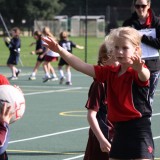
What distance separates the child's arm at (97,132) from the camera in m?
6.19

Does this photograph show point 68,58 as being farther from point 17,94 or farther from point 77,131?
point 77,131

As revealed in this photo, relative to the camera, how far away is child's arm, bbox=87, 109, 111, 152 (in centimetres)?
619

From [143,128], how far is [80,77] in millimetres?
19449

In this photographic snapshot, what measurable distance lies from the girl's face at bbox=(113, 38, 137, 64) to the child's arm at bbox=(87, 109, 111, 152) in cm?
98

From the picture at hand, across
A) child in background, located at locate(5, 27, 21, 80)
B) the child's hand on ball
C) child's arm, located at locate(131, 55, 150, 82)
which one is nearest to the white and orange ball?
the child's hand on ball

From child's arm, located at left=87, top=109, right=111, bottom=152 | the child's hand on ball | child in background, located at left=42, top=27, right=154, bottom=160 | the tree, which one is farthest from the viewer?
the tree

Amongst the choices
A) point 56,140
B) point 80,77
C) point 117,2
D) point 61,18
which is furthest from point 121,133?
point 117,2

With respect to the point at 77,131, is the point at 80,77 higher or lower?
lower

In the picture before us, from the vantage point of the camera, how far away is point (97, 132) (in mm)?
6250

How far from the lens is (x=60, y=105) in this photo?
16219mm

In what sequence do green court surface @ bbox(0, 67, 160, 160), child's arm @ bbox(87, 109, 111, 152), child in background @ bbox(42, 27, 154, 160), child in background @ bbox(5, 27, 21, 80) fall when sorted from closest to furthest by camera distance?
child in background @ bbox(42, 27, 154, 160) < child's arm @ bbox(87, 109, 111, 152) < green court surface @ bbox(0, 67, 160, 160) < child in background @ bbox(5, 27, 21, 80)

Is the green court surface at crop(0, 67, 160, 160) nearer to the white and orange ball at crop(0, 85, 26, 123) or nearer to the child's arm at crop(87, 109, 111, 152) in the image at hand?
the child's arm at crop(87, 109, 111, 152)

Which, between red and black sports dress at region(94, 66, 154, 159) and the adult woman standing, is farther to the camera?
the adult woman standing

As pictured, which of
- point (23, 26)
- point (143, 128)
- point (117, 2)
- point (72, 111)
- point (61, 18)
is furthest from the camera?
point (117, 2)
